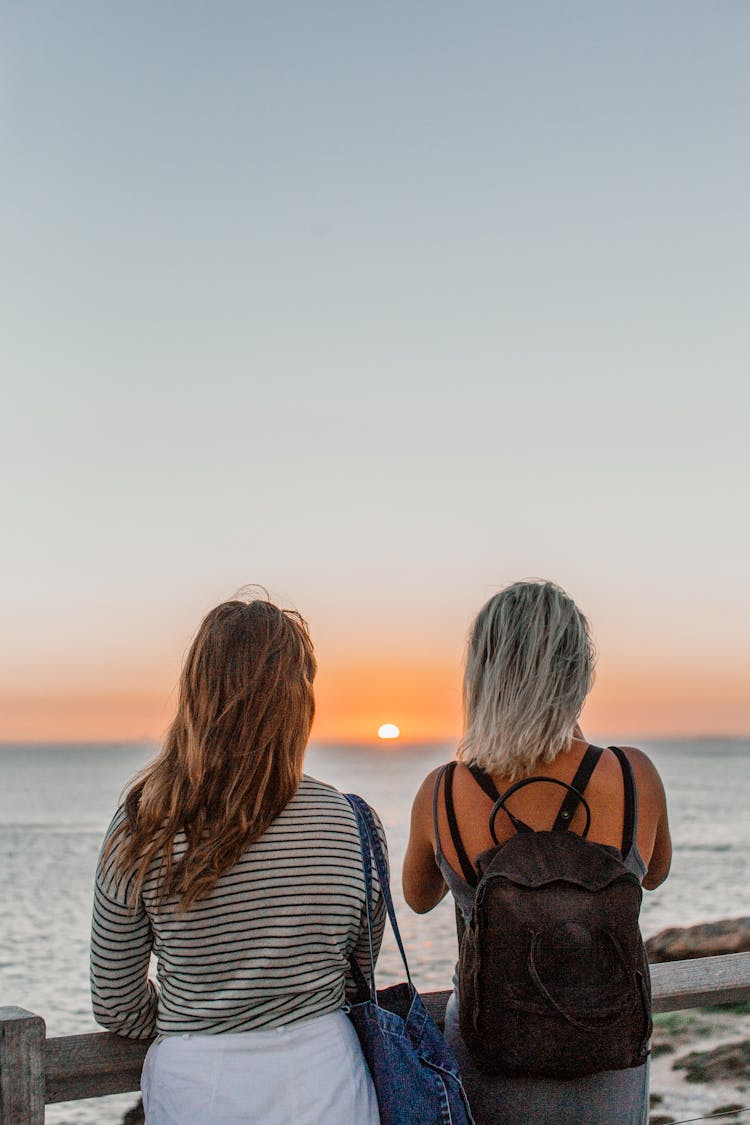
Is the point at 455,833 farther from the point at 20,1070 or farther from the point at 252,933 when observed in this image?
the point at 20,1070

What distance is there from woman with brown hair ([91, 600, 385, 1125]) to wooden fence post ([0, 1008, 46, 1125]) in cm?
15

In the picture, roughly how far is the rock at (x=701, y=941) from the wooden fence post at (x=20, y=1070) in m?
10.3

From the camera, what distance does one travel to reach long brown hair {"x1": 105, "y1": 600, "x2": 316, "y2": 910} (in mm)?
1909

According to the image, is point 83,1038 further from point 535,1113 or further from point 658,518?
point 658,518

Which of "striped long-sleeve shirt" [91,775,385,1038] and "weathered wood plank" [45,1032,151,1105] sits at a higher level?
"striped long-sleeve shirt" [91,775,385,1038]

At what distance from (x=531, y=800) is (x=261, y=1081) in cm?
76

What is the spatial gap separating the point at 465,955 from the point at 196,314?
38.4 ft

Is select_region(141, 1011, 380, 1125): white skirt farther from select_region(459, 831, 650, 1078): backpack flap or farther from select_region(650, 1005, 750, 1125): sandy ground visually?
select_region(650, 1005, 750, 1125): sandy ground

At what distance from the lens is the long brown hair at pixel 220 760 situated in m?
1.91

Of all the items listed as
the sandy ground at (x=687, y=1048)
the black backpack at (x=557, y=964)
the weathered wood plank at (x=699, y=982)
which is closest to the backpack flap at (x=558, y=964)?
the black backpack at (x=557, y=964)

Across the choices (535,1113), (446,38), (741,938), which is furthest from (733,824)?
(535,1113)

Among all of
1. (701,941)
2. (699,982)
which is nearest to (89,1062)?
(699,982)

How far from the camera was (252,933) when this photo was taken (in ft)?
6.33

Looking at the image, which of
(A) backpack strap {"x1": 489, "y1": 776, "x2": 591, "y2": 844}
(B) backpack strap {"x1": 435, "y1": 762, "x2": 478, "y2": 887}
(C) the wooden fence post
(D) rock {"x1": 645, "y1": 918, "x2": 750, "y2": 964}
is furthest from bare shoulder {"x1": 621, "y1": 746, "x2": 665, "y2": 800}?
(D) rock {"x1": 645, "y1": 918, "x2": 750, "y2": 964}
